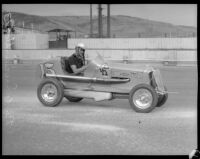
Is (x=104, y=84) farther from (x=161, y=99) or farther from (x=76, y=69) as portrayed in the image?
(x=161, y=99)

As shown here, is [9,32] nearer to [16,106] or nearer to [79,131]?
[79,131]

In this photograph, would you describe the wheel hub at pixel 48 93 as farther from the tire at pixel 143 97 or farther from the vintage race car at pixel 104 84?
the tire at pixel 143 97

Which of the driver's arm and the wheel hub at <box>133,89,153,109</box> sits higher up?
the driver's arm

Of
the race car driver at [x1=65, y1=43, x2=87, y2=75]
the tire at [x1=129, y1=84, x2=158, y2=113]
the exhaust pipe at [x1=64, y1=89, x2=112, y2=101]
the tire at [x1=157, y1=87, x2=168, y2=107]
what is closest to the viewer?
the tire at [x1=129, y1=84, x2=158, y2=113]

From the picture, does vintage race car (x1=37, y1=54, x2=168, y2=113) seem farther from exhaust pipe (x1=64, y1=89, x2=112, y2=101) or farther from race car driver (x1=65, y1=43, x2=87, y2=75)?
race car driver (x1=65, y1=43, x2=87, y2=75)

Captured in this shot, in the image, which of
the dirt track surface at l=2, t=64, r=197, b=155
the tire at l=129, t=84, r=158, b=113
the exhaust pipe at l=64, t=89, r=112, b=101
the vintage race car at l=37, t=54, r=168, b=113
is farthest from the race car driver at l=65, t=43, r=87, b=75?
the tire at l=129, t=84, r=158, b=113

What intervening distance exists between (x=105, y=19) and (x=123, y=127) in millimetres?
1775

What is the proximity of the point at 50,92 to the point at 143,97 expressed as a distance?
181cm

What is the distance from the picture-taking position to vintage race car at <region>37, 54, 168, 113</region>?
22.5 feet

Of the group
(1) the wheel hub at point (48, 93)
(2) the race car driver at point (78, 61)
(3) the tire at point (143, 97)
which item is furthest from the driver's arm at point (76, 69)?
(3) the tire at point (143, 97)

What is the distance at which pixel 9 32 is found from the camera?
4.72 metres

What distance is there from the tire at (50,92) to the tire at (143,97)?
53.3 inches

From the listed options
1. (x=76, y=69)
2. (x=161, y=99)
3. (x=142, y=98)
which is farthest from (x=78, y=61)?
(x=161, y=99)

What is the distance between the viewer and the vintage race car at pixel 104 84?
6.86 m
